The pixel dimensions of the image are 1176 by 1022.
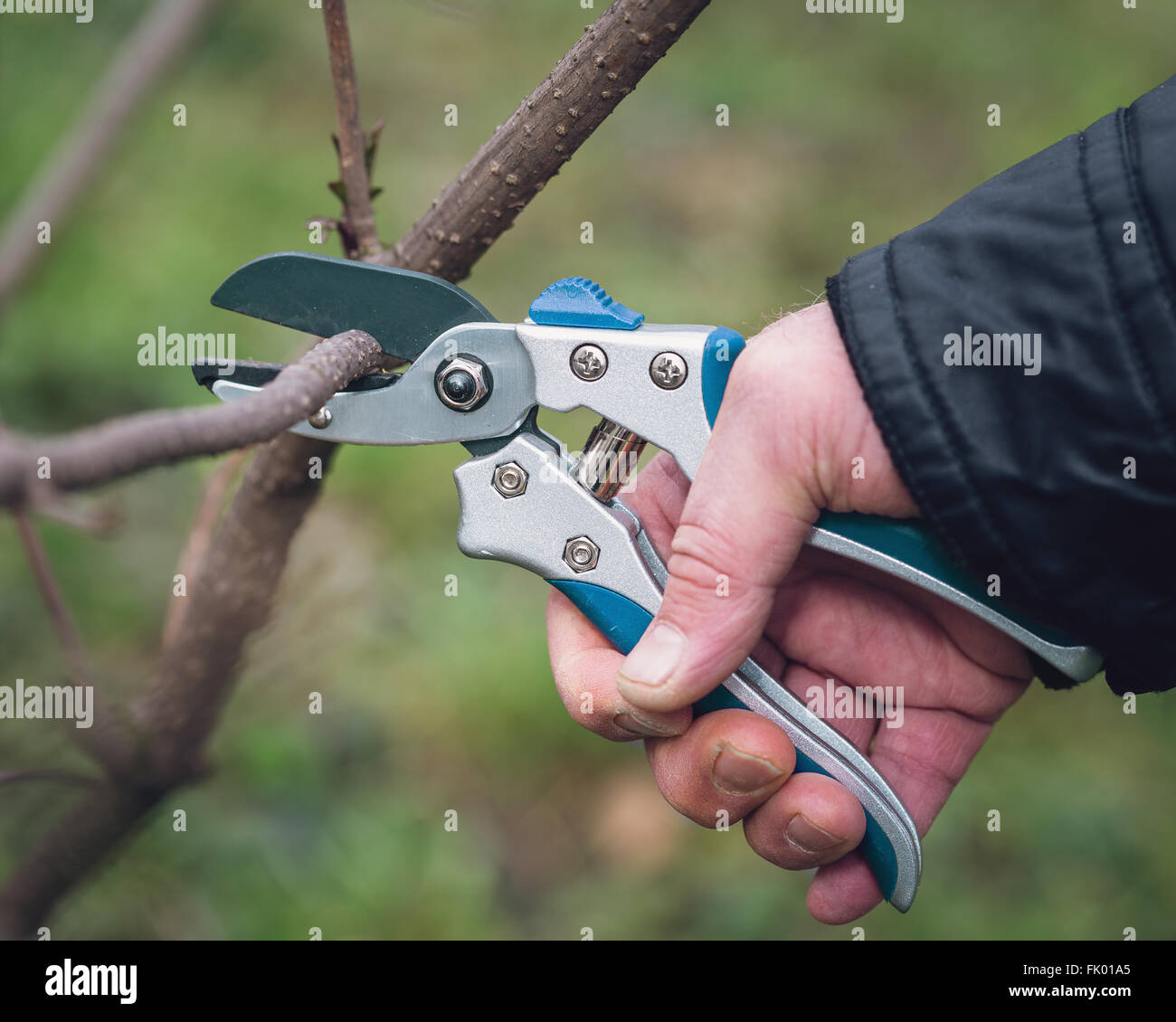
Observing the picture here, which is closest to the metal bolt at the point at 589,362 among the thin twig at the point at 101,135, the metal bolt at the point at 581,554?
the metal bolt at the point at 581,554

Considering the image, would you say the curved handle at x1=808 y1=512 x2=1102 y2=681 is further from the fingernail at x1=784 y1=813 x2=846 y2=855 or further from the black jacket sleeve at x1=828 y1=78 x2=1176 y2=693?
the fingernail at x1=784 y1=813 x2=846 y2=855

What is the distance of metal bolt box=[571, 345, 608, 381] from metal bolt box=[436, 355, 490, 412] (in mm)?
115

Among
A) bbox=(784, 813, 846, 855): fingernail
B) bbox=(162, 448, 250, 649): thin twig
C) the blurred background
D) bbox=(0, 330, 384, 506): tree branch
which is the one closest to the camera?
bbox=(0, 330, 384, 506): tree branch

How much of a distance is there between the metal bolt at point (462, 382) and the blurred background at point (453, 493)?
47 cm

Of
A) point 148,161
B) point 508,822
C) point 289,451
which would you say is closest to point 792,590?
point 289,451

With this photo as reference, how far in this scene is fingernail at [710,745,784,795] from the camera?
4.35 ft

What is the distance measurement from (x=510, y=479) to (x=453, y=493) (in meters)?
2.09

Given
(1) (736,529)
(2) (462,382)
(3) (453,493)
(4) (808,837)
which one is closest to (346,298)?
(2) (462,382)

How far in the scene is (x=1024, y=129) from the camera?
4891mm

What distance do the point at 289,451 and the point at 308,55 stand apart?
435cm

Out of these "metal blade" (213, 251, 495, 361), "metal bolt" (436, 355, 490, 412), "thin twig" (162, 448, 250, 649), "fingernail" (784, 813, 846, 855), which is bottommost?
"fingernail" (784, 813, 846, 855)

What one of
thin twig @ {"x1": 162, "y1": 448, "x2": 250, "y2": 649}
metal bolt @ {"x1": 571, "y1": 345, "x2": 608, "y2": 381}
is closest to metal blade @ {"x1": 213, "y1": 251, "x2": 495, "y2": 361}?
metal bolt @ {"x1": 571, "y1": 345, "x2": 608, "y2": 381}

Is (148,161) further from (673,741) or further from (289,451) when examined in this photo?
(673,741)

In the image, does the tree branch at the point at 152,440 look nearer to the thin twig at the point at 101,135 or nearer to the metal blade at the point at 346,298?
the metal blade at the point at 346,298
